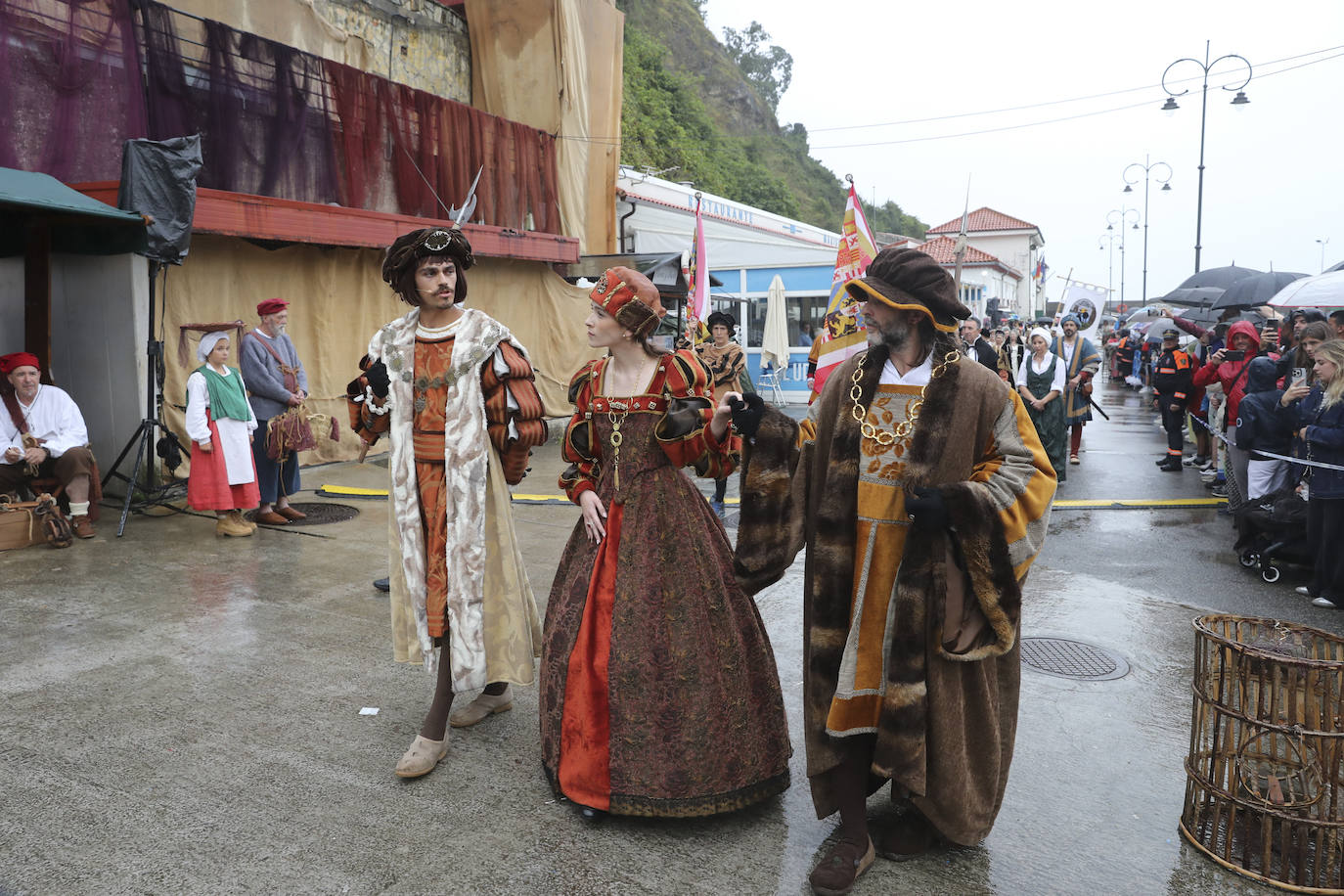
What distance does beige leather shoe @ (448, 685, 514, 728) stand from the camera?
3959 mm

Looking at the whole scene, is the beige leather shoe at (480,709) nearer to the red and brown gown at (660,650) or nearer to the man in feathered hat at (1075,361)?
the red and brown gown at (660,650)

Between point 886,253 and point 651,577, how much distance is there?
50.4 inches

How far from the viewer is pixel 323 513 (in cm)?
834

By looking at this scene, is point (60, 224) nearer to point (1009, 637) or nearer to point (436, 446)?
point (436, 446)

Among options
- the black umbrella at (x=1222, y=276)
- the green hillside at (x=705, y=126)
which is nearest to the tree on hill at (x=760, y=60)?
the green hillside at (x=705, y=126)

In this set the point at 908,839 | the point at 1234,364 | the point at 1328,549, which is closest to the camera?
the point at 908,839

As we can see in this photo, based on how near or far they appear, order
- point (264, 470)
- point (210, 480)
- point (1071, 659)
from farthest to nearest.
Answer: point (264, 470) < point (210, 480) < point (1071, 659)

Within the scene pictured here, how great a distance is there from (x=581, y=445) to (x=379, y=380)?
2.85 ft

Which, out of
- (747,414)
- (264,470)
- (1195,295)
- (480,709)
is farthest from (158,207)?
(1195,295)

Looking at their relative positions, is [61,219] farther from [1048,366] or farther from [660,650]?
[1048,366]

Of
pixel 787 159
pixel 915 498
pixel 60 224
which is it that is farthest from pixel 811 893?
pixel 787 159

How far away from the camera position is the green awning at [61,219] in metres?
6.70

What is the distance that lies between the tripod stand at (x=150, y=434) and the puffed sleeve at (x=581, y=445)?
208 inches

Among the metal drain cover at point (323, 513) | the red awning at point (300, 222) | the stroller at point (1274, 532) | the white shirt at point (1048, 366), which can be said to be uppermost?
the red awning at point (300, 222)
